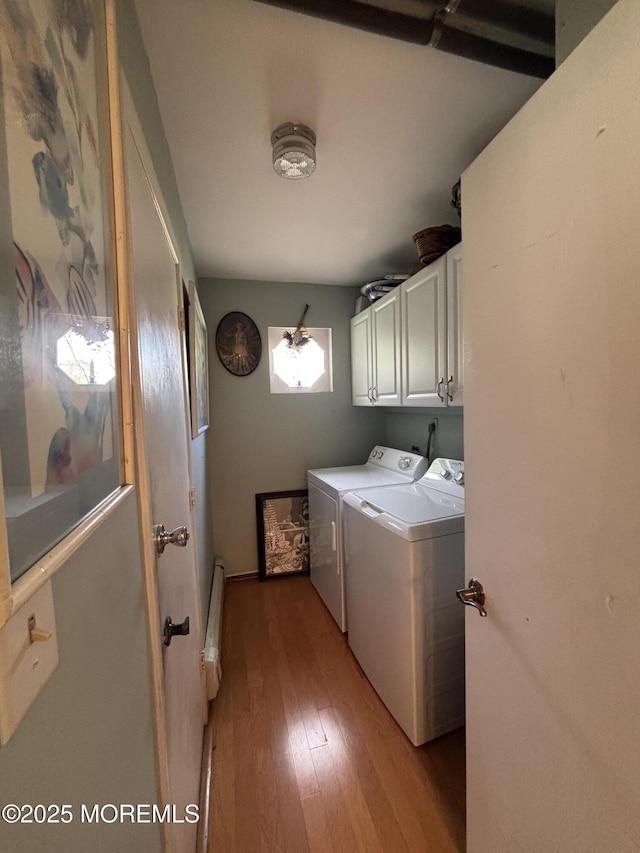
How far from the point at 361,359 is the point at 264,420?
0.96 metres

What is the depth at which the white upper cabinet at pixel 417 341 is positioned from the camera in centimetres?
157

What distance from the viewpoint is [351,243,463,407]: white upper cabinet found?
61.8 inches

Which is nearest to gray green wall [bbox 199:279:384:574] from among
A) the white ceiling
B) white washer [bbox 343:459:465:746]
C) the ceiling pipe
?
the white ceiling

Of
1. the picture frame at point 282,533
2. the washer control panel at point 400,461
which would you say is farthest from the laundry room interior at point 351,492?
the picture frame at point 282,533

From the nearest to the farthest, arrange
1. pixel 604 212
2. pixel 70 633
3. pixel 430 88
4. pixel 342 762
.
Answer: pixel 70 633 → pixel 604 212 → pixel 430 88 → pixel 342 762

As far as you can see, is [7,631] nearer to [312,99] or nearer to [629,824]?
[629,824]

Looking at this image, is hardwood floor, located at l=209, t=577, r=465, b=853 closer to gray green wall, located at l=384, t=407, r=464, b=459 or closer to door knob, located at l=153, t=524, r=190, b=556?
door knob, located at l=153, t=524, r=190, b=556

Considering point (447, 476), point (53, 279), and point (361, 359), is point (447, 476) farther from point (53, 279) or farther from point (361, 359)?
point (53, 279)

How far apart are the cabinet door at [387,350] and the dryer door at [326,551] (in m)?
0.82

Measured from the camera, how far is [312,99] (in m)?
1.07

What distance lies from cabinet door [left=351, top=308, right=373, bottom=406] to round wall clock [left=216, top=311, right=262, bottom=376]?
0.80 m

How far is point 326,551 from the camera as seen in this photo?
2.25 meters

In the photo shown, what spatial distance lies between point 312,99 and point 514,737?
1891mm

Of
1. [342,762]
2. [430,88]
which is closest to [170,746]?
[342,762]
